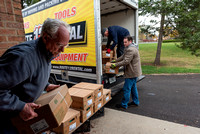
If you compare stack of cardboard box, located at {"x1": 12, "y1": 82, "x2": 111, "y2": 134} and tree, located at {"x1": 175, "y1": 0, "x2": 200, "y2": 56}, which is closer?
stack of cardboard box, located at {"x1": 12, "y1": 82, "x2": 111, "y2": 134}

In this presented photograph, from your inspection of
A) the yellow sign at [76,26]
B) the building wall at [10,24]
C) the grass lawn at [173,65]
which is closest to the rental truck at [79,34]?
the yellow sign at [76,26]

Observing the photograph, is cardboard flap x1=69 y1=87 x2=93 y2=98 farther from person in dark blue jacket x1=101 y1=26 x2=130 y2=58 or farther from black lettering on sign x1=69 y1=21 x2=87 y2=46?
person in dark blue jacket x1=101 y1=26 x2=130 y2=58

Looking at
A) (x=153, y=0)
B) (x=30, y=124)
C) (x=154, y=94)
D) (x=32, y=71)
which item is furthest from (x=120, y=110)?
(x=153, y=0)

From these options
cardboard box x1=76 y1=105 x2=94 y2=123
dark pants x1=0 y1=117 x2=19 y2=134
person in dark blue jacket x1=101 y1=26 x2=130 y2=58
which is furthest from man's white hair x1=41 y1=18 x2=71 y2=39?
person in dark blue jacket x1=101 y1=26 x2=130 y2=58

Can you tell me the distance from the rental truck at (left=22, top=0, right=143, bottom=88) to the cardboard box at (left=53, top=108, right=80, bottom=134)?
1.09 meters

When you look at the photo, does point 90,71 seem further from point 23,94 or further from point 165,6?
point 165,6

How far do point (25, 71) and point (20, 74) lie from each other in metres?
0.04

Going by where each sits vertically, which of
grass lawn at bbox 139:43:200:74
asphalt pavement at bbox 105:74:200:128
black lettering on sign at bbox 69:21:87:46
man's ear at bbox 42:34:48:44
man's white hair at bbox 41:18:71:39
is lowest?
asphalt pavement at bbox 105:74:200:128

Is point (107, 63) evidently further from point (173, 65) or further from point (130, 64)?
point (173, 65)

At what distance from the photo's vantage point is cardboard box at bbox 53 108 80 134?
2.04 m

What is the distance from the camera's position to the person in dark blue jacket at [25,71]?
3.25 ft

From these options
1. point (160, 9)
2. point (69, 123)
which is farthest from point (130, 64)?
point (160, 9)

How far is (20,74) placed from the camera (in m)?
1.02

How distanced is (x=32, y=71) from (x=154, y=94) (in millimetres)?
4552
